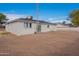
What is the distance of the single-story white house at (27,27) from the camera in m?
75.7

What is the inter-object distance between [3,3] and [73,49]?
983 millimetres

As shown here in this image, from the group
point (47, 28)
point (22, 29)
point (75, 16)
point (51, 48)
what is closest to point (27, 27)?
point (22, 29)

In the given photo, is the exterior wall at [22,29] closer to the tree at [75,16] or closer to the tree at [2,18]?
the tree at [2,18]

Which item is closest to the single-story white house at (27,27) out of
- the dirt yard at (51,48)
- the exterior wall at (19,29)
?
the exterior wall at (19,29)

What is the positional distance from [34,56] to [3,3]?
72cm

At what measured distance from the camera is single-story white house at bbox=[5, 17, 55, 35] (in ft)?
248

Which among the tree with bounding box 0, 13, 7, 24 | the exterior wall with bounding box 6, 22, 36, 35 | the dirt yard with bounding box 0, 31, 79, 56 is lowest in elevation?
the dirt yard with bounding box 0, 31, 79, 56

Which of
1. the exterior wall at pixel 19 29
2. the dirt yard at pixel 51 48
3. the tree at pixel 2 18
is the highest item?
the tree at pixel 2 18

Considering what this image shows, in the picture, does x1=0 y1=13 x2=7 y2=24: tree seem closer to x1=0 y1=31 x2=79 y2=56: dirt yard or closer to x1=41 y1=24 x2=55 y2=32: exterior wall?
x1=0 y1=31 x2=79 y2=56: dirt yard

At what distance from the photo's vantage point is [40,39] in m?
75.7

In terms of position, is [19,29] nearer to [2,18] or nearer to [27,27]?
[27,27]

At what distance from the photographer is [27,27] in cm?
7569

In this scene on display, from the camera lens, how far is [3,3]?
75.6 metres

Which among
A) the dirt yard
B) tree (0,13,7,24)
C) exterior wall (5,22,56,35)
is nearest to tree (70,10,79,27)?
the dirt yard
